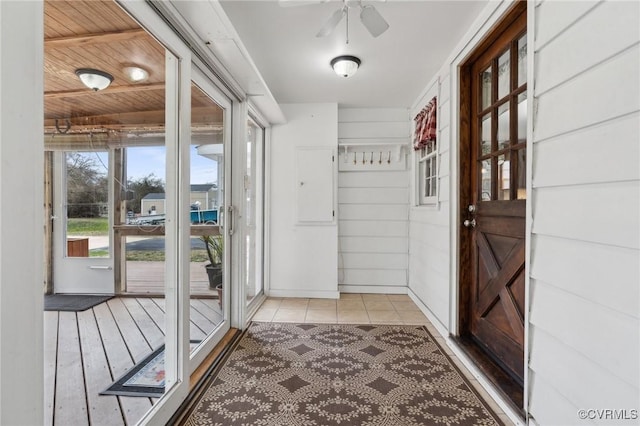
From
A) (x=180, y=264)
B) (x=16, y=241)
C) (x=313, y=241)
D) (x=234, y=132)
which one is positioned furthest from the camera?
(x=313, y=241)

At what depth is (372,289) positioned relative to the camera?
3.96m

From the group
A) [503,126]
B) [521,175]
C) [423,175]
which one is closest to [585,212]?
[521,175]

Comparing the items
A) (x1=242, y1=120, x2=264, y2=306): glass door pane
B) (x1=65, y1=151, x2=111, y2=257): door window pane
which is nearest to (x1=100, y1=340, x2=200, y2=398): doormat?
(x1=65, y1=151, x2=111, y2=257): door window pane

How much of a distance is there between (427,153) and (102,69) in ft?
10.3

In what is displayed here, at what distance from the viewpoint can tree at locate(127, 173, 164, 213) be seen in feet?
6.55

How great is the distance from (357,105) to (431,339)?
290cm

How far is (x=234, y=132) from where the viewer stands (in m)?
2.66

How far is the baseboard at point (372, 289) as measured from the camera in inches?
155

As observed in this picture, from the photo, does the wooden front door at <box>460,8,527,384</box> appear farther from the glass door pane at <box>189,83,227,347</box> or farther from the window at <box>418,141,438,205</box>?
the glass door pane at <box>189,83,227,347</box>

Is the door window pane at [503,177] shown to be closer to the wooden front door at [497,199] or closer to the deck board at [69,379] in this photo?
the wooden front door at [497,199]

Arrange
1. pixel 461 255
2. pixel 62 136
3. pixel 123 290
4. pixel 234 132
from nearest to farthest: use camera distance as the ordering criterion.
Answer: pixel 62 136
pixel 461 255
pixel 234 132
pixel 123 290

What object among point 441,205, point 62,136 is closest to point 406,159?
point 441,205

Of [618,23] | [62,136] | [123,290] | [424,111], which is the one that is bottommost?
[123,290]

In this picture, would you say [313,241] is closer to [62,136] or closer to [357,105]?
[357,105]
